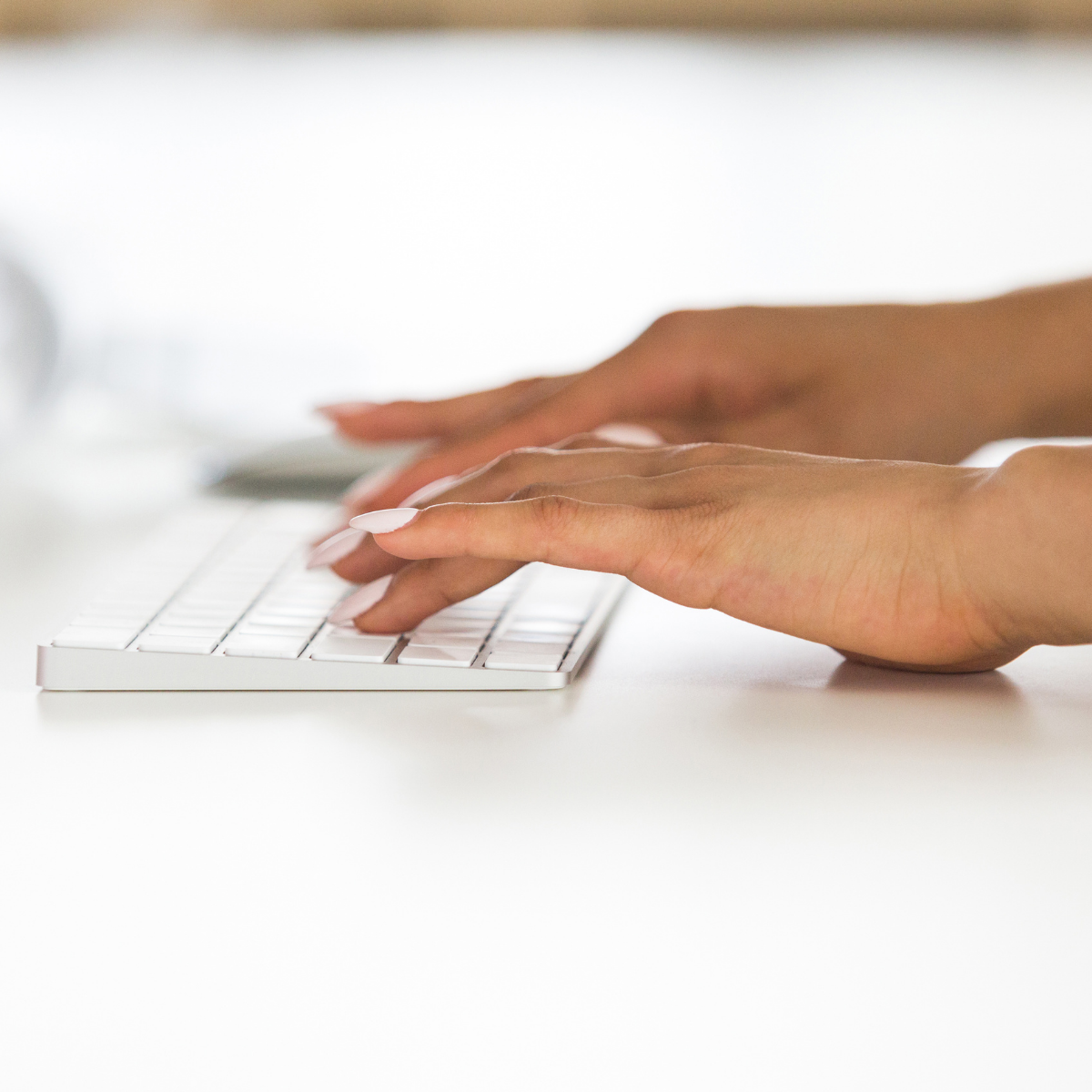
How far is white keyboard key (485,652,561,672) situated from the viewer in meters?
0.52

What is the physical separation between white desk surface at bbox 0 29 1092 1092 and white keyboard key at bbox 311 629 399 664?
0.07 ft

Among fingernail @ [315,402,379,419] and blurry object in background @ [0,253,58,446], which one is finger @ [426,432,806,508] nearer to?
fingernail @ [315,402,379,419]

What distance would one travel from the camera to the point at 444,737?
1.54ft

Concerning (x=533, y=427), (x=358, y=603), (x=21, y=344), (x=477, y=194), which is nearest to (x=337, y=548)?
(x=358, y=603)

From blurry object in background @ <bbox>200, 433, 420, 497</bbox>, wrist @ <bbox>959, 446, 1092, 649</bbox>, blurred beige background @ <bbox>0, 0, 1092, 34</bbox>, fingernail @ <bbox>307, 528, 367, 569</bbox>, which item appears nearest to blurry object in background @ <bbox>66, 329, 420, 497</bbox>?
blurry object in background @ <bbox>200, 433, 420, 497</bbox>

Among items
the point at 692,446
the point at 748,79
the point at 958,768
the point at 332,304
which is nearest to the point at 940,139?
the point at 748,79

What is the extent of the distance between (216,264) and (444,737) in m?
1.17

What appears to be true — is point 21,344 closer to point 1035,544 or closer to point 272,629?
point 272,629

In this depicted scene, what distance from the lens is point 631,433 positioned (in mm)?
764

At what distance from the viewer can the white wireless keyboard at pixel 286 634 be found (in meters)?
0.51

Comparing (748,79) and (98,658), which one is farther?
(748,79)

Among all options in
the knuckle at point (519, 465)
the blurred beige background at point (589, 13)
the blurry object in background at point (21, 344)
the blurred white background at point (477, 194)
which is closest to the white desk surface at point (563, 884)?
the knuckle at point (519, 465)

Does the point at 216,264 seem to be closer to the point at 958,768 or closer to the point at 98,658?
the point at 98,658

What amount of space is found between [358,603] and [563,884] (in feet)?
0.75
